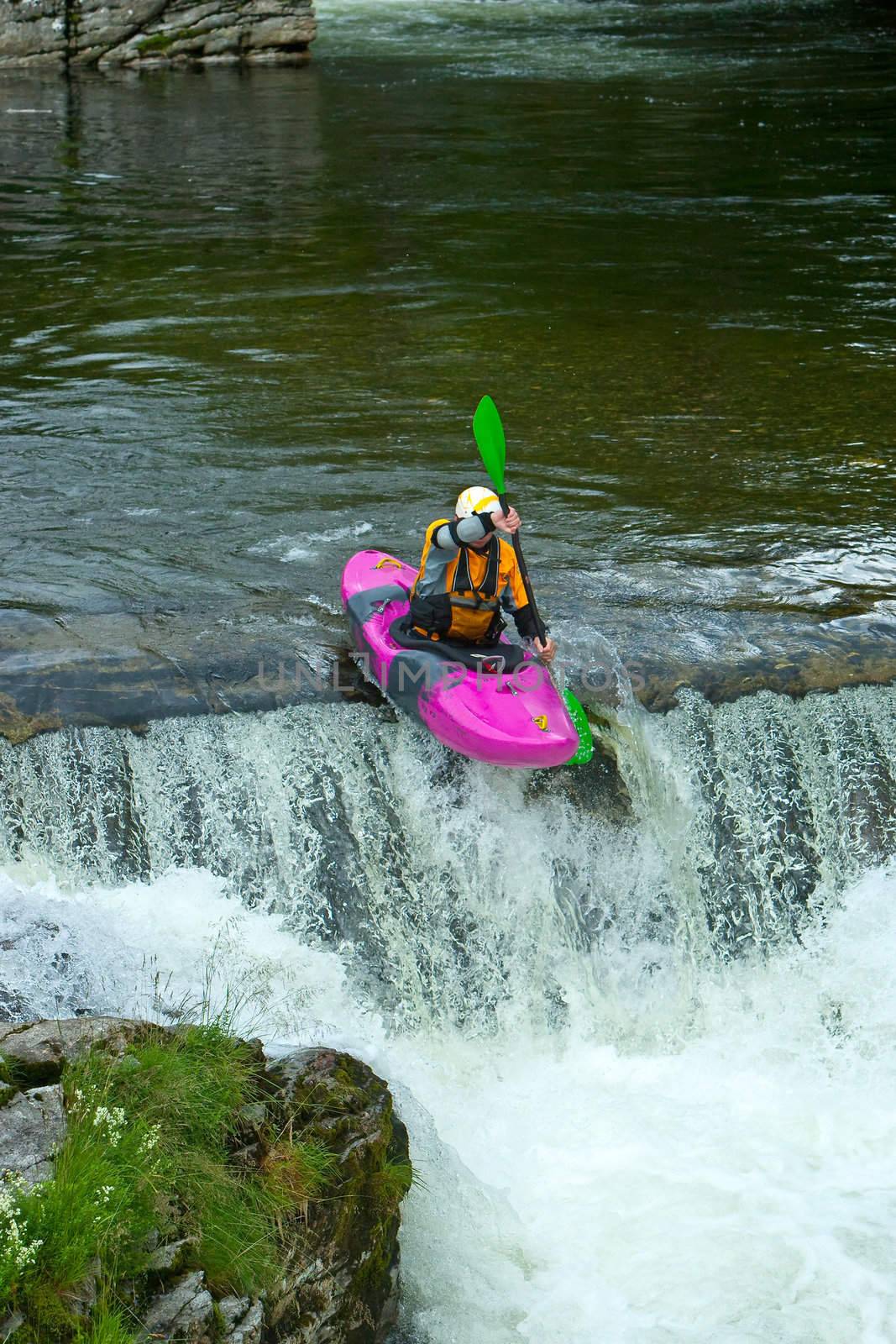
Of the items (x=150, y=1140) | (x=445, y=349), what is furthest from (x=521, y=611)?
(x=445, y=349)

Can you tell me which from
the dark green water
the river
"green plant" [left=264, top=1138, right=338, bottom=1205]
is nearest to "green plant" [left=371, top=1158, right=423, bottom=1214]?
"green plant" [left=264, top=1138, right=338, bottom=1205]

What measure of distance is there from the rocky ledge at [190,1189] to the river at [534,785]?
528 millimetres

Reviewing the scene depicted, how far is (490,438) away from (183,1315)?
371 cm

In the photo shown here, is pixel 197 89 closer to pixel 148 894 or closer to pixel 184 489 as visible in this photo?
pixel 184 489

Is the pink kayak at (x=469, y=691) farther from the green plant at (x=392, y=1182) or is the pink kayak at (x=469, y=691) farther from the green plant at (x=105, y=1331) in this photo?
the green plant at (x=105, y=1331)

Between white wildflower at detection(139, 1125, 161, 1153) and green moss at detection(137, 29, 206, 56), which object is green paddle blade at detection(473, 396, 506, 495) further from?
green moss at detection(137, 29, 206, 56)

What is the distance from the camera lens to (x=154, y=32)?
77.7 ft

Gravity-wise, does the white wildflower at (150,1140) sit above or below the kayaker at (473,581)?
Result: below

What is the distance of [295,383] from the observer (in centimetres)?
991

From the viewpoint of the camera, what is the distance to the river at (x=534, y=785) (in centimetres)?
523

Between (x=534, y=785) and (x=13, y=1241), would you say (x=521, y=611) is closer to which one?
(x=534, y=785)

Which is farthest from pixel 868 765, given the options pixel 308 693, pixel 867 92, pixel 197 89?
pixel 197 89

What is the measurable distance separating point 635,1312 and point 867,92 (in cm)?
1960

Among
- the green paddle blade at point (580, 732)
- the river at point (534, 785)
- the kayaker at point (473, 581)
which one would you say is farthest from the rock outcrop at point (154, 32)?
the green paddle blade at point (580, 732)
